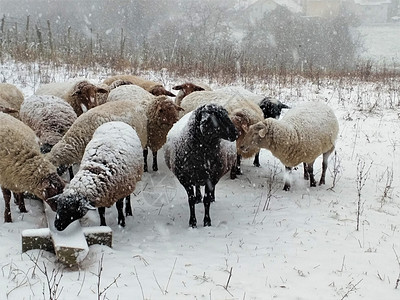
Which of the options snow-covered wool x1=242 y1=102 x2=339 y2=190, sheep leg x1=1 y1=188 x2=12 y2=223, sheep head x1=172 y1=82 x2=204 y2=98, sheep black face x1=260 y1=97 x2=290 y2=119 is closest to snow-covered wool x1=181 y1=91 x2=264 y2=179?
snow-covered wool x1=242 y1=102 x2=339 y2=190

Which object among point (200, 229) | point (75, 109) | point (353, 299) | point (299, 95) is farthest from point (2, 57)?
point (353, 299)

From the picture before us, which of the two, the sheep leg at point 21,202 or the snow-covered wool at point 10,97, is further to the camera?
the snow-covered wool at point 10,97

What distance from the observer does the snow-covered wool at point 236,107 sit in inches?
266

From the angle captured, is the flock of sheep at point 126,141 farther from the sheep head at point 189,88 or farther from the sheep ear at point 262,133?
the sheep head at point 189,88

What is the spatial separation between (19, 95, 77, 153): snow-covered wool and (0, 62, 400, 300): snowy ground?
1.19 metres

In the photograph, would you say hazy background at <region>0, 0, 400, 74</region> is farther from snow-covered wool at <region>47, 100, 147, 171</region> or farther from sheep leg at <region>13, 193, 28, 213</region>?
sheep leg at <region>13, 193, 28, 213</region>

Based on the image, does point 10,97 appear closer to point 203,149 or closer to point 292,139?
point 203,149

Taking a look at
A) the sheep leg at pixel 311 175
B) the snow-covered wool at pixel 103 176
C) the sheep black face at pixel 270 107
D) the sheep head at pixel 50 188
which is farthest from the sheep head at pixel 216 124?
the sheep black face at pixel 270 107

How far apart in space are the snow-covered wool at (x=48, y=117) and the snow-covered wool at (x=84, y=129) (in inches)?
20.3

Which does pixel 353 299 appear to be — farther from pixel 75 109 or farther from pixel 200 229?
pixel 75 109

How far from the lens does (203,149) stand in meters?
5.34

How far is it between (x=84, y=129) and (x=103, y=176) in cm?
139

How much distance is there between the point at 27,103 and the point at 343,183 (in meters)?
5.20

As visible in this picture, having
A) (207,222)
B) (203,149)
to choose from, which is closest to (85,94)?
(203,149)
